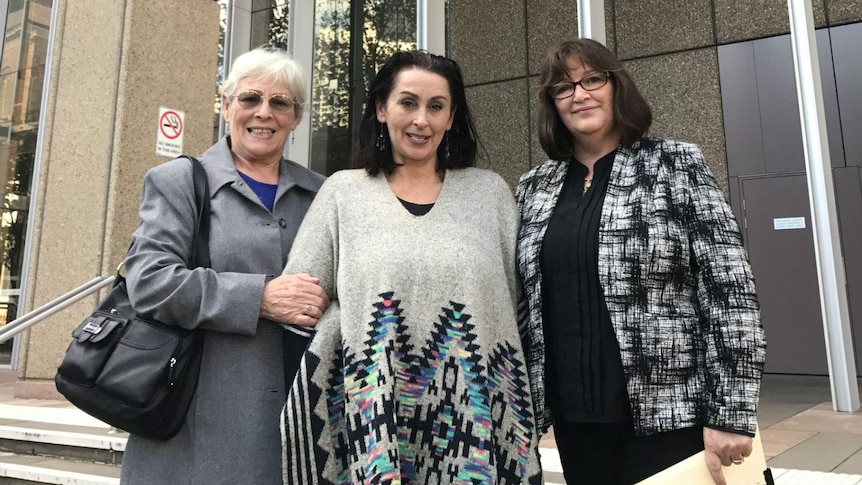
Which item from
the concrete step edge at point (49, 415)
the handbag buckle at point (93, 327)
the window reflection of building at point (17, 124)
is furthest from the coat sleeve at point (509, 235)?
the window reflection of building at point (17, 124)

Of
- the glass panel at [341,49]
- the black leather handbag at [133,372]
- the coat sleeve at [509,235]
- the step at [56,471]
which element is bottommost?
the step at [56,471]

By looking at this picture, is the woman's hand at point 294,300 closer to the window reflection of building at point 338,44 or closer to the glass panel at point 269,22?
the window reflection of building at point 338,44

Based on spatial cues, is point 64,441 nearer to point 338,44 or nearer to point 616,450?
point 616,450

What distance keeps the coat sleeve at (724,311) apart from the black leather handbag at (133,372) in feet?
4.24

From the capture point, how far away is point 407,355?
162cm

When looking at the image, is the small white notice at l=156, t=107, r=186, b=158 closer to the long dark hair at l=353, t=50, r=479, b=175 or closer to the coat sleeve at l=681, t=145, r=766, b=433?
the long dark hair at l=353, t=50, r=479, b=175

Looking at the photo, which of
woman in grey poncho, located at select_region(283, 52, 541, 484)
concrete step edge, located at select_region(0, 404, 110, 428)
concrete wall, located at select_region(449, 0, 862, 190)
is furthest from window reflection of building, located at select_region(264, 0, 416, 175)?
woman in grey poncho, located at select_region(283, 52, 541, 484)

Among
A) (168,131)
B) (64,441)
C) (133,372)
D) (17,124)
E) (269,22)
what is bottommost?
(64,441)

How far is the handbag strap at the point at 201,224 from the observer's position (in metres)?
1.68

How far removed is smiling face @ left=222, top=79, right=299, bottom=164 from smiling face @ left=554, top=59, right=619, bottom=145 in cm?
83

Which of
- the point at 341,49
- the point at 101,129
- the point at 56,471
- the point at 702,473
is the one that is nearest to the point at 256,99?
the point at 702,473

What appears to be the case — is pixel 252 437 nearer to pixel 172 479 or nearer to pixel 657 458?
pixel 172 479

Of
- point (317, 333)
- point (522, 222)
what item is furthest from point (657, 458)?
point (317, 333)

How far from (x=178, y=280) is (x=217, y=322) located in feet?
0.47
